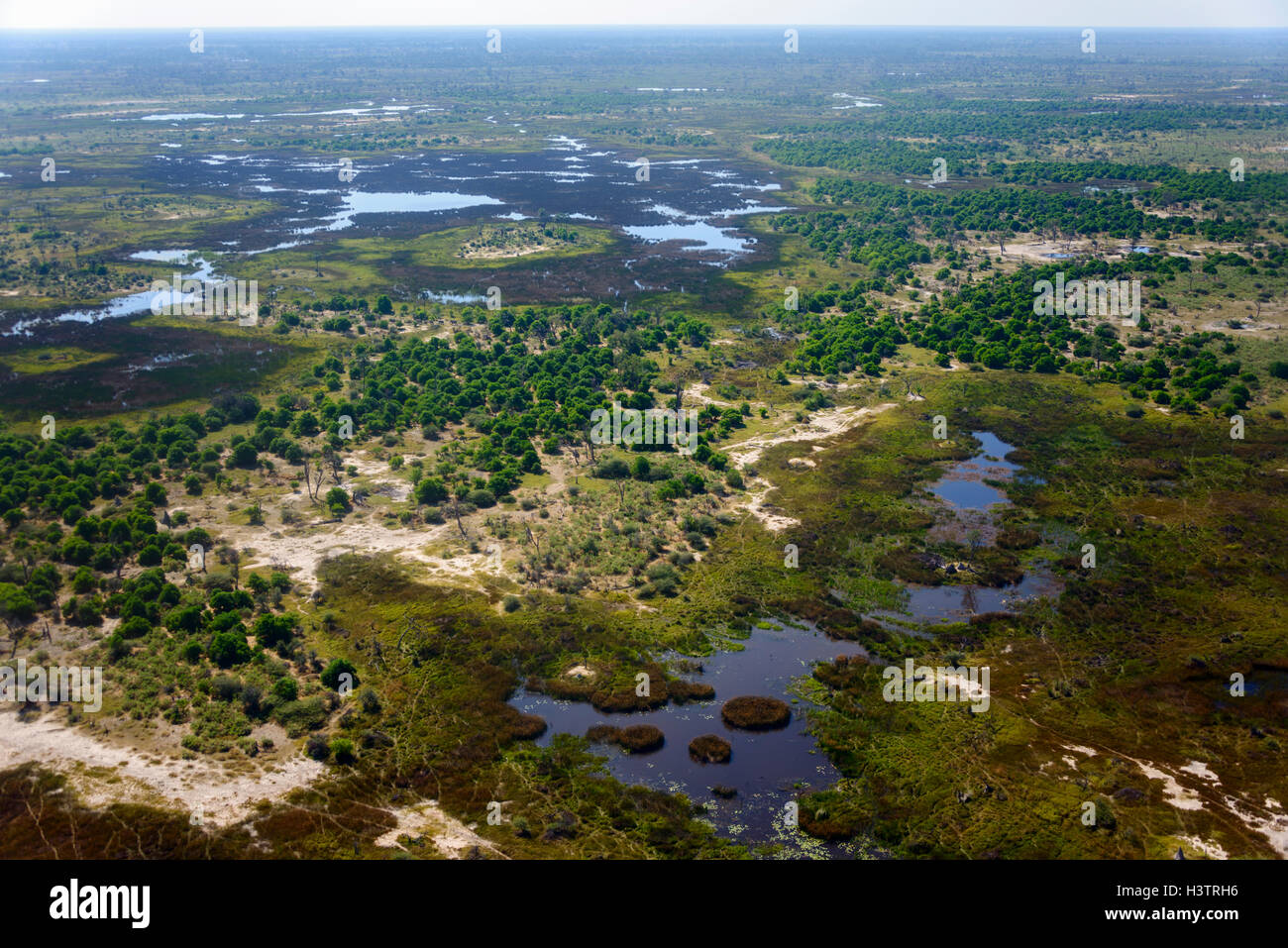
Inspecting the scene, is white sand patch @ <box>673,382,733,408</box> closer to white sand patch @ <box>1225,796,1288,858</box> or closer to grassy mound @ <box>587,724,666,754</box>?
grassy mound @ <box>587,724,666,754</box>

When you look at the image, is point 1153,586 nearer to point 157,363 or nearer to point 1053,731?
point 1053,731

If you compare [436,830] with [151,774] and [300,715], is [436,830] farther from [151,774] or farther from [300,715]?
[151,774]

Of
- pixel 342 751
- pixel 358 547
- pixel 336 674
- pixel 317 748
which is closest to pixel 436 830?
pixel 342 751

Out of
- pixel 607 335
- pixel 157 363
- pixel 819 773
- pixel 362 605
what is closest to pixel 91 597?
pixel 362 605

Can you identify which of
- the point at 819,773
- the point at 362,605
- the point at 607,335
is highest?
the point at 607,335
